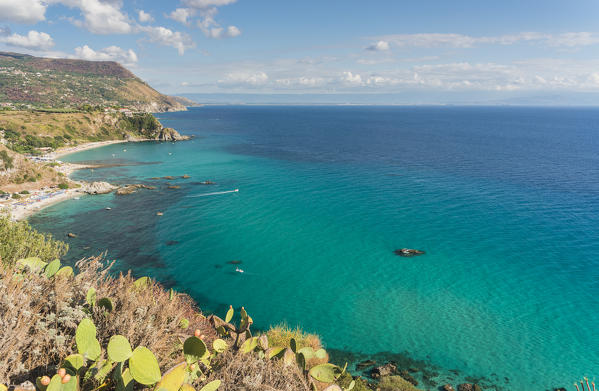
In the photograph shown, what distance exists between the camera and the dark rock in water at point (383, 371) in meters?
27.3

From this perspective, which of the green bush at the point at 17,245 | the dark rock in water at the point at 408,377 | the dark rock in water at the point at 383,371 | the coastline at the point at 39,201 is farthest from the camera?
the coastline at the point at 39,201

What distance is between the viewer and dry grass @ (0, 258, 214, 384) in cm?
971

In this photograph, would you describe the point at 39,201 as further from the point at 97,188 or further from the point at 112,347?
the point at 112,347

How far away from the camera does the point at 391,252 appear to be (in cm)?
4906

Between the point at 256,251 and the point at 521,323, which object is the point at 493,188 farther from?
the point at 256,251

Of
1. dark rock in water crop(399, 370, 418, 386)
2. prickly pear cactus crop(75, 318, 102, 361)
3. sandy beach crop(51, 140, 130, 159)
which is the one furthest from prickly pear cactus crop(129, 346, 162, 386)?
sandy beach crop(51, 140, 130, 159)

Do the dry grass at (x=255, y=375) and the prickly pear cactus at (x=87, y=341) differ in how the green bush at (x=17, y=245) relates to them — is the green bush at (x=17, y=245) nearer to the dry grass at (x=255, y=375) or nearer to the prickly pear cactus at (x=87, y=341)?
the prickly pear cactus at (x=87, y=341)

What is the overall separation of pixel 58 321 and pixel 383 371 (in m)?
25.3

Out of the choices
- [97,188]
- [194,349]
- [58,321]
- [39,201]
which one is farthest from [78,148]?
[194,349]

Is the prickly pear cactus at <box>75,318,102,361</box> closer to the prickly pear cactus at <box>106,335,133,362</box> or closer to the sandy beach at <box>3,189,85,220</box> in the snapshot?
the prickly pear cactus at <box>106,335,133,362</box>

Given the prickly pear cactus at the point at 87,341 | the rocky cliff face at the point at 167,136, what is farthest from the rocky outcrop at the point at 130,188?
the rocky cliff face at the point at 167,136

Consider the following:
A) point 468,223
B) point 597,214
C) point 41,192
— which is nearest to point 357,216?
point 468,223

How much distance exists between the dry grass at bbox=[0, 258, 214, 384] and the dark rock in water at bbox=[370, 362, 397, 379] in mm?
19835

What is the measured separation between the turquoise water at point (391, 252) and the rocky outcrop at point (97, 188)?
11.6ft
